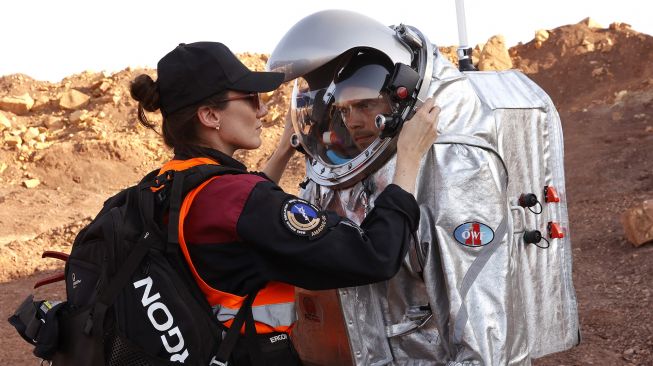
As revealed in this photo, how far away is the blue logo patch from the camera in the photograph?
284 cm

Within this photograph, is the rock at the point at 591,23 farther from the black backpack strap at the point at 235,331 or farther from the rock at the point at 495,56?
the black backpack strap at the point at 235,331

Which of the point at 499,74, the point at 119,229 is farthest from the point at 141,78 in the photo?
the point at 499,74

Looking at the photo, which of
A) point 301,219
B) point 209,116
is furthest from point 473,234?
point 209,116

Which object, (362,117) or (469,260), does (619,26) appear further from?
(469,260)

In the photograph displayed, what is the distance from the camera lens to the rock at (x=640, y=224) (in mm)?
8547

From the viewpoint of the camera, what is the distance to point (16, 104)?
2134cm

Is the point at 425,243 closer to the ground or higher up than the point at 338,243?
closer to the ground

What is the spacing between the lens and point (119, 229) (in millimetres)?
2422

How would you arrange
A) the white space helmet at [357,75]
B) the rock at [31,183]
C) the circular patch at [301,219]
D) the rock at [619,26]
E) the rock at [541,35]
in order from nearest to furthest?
the circular patch at [301,219]
the white space helmet at [357,75]
the rock at [31,183]
the rock at [619,26]
the rock at [541,35]

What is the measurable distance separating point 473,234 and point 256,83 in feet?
2.97

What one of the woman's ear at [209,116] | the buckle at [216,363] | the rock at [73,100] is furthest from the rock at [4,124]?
the buckle at [216,363]

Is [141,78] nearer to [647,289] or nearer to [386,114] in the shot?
[386,114]

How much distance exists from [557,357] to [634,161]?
9.38 m

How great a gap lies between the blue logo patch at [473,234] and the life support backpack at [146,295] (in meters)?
0.78
